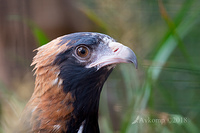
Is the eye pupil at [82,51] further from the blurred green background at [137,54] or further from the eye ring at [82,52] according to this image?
the blurred green background at [137,54]

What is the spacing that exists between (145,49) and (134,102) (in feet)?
6.06

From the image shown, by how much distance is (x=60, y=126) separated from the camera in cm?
189

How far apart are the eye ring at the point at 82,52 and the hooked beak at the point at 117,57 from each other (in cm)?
6

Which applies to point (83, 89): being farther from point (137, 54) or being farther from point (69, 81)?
point (137, 54)

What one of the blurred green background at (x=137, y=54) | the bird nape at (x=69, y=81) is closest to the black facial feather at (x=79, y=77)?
the bird nape at (x=69, y=81)

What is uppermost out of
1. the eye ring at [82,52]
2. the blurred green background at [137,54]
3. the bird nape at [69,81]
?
the eye ring at [82,52]

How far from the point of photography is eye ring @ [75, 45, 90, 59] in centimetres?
190

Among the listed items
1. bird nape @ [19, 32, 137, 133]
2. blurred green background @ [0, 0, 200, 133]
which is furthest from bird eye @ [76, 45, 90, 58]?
blurred green background @ [0, 0, 200, 133]

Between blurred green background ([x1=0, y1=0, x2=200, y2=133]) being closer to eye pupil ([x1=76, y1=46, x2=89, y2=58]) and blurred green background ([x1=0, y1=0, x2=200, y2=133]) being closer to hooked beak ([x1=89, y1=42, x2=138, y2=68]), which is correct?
hooked beak ([x1=89, y1=42, x2=138, y2=68])

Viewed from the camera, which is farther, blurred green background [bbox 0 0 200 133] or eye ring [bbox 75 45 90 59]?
blurred green background [bbox 0 0 200 133]

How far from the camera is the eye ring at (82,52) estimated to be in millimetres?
1901

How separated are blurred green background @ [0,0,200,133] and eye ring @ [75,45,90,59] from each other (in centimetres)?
57

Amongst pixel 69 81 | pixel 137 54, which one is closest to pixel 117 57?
pixel 69 81

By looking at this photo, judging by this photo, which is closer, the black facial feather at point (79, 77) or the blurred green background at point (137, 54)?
the black facial feather at point (79, 77)
